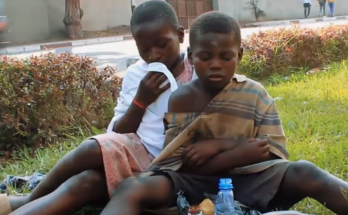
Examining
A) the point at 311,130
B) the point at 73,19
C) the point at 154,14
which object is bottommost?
the point at 311,130

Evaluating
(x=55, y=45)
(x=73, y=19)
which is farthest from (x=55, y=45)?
(x=73, y=19)

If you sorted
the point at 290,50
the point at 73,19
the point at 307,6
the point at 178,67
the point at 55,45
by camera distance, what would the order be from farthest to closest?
the point at 307,6 → the point at 73,19 → the point at 55,45 → the point at 290,50 → the point at 178,67

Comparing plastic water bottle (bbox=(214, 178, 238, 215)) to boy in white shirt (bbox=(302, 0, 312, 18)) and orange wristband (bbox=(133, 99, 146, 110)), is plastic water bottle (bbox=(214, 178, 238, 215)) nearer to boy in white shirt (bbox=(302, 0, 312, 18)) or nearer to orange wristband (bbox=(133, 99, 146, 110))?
orange wristband (bbox=(133, 99, 146, 110))

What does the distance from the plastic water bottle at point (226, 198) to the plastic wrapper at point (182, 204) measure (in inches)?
5.6

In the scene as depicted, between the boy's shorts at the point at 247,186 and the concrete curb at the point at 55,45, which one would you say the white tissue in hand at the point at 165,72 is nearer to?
the boy's shorts at the point at 247,186

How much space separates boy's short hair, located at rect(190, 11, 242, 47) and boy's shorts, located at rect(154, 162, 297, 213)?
58 centimetres

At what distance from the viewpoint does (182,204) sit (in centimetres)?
197

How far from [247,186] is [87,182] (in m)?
0.69

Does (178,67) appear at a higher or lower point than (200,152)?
higher

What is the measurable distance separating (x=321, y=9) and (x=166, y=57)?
84.6 feet

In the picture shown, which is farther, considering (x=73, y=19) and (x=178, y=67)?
(x=73, y=19)

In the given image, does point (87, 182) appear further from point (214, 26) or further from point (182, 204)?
point (214, 26)

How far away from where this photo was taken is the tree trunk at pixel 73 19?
1783 centimetres

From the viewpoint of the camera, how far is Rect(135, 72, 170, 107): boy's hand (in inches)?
86.4
